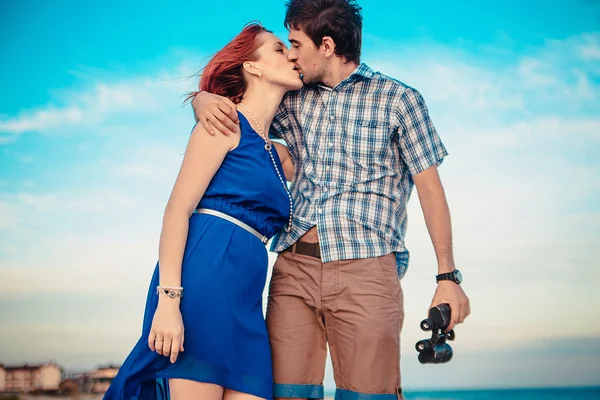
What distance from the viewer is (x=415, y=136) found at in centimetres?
247

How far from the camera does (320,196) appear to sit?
245 cm

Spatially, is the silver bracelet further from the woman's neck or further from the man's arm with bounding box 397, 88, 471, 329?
the man's arm with bounding box 397, 88, 471, 329

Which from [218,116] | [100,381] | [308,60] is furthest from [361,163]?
[100,381]

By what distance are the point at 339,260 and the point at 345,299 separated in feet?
0.43

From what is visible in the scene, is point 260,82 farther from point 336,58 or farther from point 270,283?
point 270,283

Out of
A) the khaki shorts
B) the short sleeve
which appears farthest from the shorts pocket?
the short sleeve

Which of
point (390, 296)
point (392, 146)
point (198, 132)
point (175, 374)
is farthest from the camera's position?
point (392, 146)

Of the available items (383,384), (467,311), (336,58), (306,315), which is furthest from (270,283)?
(336,58)

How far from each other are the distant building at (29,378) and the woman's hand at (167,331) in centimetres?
834

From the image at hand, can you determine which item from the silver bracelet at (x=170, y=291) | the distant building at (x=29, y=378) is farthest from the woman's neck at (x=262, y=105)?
the distant building at (x=29, y=378)

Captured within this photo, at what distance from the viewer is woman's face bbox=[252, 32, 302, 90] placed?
8.16 feet

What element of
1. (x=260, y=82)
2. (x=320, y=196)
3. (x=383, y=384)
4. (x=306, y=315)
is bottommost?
(x=383, y=384)

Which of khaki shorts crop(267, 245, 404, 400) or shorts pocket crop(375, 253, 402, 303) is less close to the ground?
shorts pocket crop(375, 253, 402, 303)

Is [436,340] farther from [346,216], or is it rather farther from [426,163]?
[426,163]
